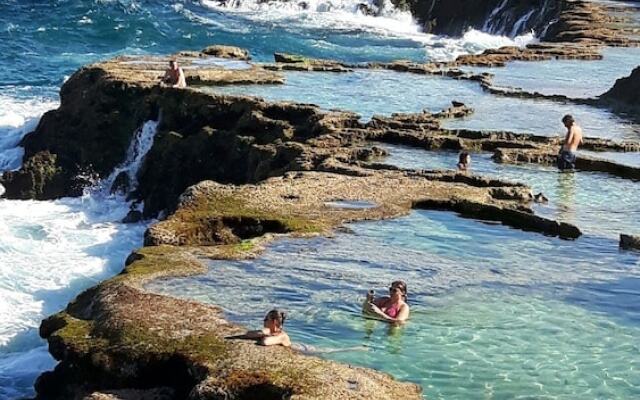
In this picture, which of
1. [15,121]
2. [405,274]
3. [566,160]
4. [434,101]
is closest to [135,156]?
[434,101]

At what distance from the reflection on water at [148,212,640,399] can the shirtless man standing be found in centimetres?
589

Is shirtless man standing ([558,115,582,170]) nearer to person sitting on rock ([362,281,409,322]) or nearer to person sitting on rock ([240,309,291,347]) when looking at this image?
person sitting on rock ([362,281,409,322])

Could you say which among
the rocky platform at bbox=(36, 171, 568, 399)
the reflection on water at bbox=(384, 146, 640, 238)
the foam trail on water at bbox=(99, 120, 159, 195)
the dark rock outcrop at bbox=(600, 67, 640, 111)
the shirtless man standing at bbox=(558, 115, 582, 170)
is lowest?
the foam trail on water at bbox=(99, 120, 159, 195)

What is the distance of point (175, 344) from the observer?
1427 cm

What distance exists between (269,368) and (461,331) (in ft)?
12.4

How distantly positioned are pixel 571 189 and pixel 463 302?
9.25 meters

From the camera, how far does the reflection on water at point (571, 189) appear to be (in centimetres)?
2285

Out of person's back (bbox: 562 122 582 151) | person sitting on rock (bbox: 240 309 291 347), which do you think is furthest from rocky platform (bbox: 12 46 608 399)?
person's back (bbox: 562 122 582 151)

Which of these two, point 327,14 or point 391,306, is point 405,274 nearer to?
point 391,306

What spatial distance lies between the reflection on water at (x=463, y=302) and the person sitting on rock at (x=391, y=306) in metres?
0.17

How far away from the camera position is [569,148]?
2709cm

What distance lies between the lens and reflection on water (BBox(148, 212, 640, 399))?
14.7 meters

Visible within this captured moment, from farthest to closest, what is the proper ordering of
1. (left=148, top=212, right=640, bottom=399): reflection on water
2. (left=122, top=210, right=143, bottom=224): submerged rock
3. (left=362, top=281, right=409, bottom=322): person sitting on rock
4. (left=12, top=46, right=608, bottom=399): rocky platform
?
(left=122, top=210, right=143, bottom=224): submerged rock, (left=362, top=281, right=409, bottom=322): person sitting on rock, (left=148, top=212, right=640, bottom=399): reflection on water, (left=12, top=46, right=608, bottom=399): rocky platform

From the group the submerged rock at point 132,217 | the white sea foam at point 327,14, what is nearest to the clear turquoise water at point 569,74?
the submerged rock at point 132,217
